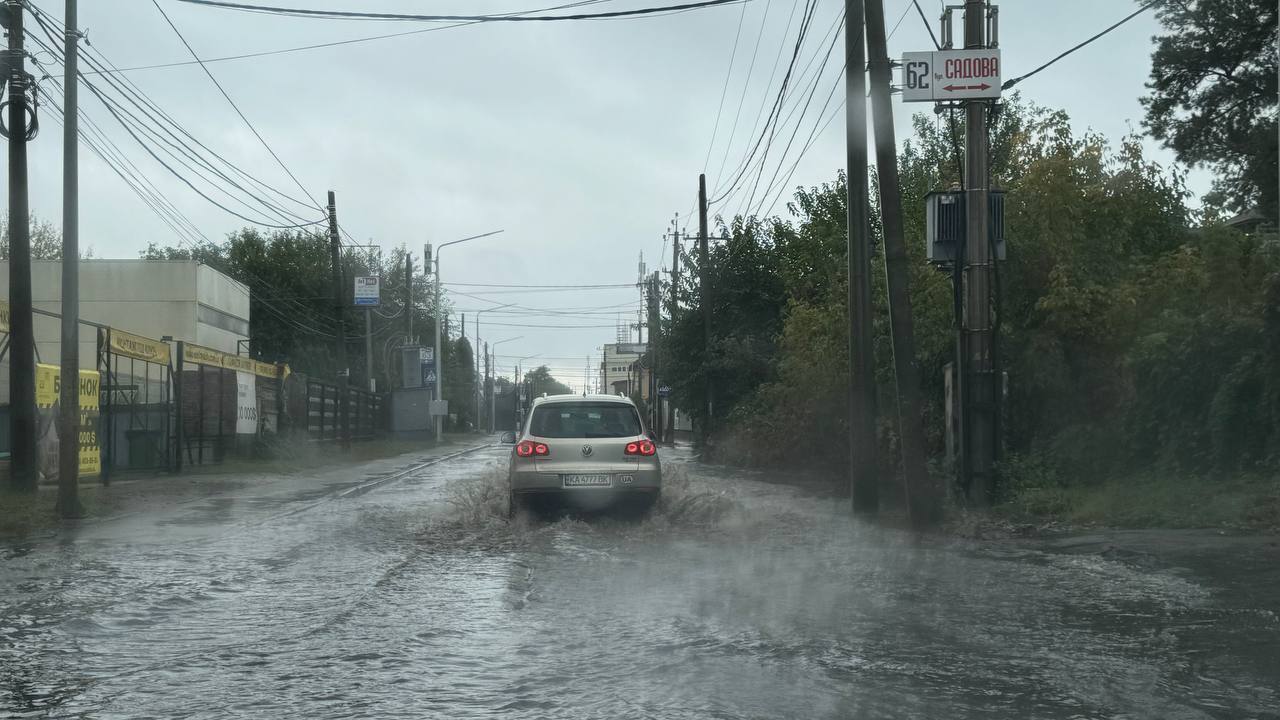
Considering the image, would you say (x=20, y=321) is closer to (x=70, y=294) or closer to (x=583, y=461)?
(x=70, y=294)

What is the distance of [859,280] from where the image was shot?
15461 millimetres

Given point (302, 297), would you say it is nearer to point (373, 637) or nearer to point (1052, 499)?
point (1052, 499)

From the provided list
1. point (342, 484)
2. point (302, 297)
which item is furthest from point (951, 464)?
point (302, 297)

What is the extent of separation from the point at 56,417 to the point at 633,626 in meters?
16.0

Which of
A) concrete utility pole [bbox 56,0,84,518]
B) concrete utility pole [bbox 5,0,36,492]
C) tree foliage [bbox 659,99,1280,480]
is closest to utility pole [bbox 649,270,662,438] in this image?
tree foliage [bbox 659,99,1280,480]

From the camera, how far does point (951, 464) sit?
16047 millimetres

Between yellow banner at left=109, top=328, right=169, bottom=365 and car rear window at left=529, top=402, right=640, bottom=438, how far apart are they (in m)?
10.3

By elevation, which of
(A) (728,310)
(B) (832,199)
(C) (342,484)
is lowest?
(C) (342,484)

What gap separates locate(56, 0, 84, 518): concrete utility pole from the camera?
1512 centimetres

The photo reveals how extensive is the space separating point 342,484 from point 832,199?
2351 cm

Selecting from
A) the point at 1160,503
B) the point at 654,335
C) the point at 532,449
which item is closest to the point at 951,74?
the point at 1160,503

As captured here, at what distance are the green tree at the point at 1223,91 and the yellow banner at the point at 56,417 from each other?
2566 centimetres

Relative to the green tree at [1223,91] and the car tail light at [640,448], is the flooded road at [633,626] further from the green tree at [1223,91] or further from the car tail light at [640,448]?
the green tree at [1223,91]

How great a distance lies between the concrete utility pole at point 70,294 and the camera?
1512 centimetres
